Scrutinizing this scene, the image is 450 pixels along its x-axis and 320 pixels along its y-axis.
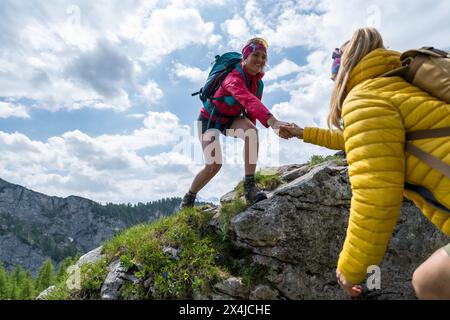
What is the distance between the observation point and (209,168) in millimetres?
8031

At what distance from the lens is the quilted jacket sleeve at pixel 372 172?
8.41 ft

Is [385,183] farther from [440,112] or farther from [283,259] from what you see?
[283,259]

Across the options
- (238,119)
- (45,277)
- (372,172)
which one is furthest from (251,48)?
(45,277)

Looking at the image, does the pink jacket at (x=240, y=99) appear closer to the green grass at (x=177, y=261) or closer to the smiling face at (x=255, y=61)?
the smiling face at (x=255, y=61)

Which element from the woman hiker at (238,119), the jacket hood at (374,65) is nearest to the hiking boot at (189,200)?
the woman hiker at (238,119)

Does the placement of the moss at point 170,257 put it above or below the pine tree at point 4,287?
above

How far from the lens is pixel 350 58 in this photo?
3.13m

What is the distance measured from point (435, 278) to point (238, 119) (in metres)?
5.65

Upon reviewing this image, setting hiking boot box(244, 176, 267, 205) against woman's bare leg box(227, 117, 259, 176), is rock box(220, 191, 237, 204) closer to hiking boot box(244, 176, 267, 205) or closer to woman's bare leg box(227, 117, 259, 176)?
hiking boot box(244, 176, 267, 205)

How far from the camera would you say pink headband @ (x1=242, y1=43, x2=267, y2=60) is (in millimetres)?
7328

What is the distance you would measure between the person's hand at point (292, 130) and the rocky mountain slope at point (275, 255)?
5.63 feet

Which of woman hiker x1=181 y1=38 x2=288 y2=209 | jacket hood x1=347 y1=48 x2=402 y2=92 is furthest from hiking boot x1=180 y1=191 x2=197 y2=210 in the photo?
jacket hood x1=347 y1=48 x2=402 y2=92
